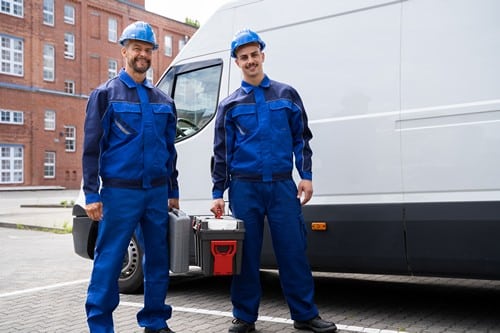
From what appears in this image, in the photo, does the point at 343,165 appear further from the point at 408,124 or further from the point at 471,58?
the point at 471,58

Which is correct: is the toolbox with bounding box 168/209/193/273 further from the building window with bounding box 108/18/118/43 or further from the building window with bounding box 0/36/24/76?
the building window with bounding box 108/18/118/43

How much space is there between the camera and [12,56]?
36125 mm

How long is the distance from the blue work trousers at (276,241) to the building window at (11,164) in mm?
32945

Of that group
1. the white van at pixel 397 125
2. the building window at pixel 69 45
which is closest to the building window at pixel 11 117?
the building window at pixel 69 45

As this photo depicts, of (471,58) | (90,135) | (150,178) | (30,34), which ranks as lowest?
(150,178)

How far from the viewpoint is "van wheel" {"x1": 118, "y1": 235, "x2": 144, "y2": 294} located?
575 centimetres

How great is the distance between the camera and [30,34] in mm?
36969

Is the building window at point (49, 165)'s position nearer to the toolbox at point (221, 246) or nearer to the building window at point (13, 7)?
the building window at point (13, 7)

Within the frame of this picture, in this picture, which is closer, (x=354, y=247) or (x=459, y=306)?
(x=354, y=247)

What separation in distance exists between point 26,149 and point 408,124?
34.4 metres

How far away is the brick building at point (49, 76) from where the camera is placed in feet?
116

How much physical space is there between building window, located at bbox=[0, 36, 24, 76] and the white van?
34.0 meters

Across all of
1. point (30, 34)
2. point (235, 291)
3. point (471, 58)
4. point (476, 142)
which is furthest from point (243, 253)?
point (30, 34)

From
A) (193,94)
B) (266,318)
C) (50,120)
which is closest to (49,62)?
(50,120)
